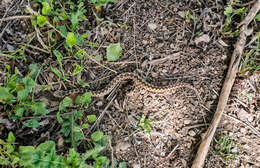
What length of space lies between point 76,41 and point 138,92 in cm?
148

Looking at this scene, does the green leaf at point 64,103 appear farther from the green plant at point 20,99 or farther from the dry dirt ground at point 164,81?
the dry dirt ground at point 164,81

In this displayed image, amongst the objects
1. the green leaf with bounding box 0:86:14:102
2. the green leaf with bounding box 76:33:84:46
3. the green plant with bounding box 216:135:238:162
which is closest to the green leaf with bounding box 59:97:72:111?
the green leaf with bounding box 0:86:14:102

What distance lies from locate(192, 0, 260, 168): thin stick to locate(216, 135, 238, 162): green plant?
9.2 inches

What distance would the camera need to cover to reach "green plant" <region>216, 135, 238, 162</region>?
13.7 feet

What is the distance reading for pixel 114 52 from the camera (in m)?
4.55

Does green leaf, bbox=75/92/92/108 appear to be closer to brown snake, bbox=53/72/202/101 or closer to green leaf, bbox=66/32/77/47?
brown snake, bbox=53/72/202/101

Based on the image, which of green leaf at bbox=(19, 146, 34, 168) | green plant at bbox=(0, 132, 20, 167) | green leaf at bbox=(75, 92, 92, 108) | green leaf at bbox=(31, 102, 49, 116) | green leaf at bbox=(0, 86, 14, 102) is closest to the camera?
green leaf at bbox=(19, 146, 34, 168)

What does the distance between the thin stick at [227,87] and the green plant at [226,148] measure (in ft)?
0.77

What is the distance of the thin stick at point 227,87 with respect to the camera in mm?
4074

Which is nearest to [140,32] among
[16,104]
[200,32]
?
[200,32]

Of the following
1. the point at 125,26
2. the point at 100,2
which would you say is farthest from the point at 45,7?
the point at 125,26

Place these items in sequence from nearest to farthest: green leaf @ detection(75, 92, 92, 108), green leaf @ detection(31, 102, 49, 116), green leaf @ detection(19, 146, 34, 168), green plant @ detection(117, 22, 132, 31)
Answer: green leaf @ detection(19, 146, 34, 168) → green leaf @ detection(31, 102, 49, 116) → green leaf @ detection(75, 92, 92, 108) → green plant @ detection(117, 22, 132, 31)

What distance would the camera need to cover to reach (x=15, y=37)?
449cm

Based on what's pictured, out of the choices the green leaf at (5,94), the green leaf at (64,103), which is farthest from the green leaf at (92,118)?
the green leaf at (5,94)
